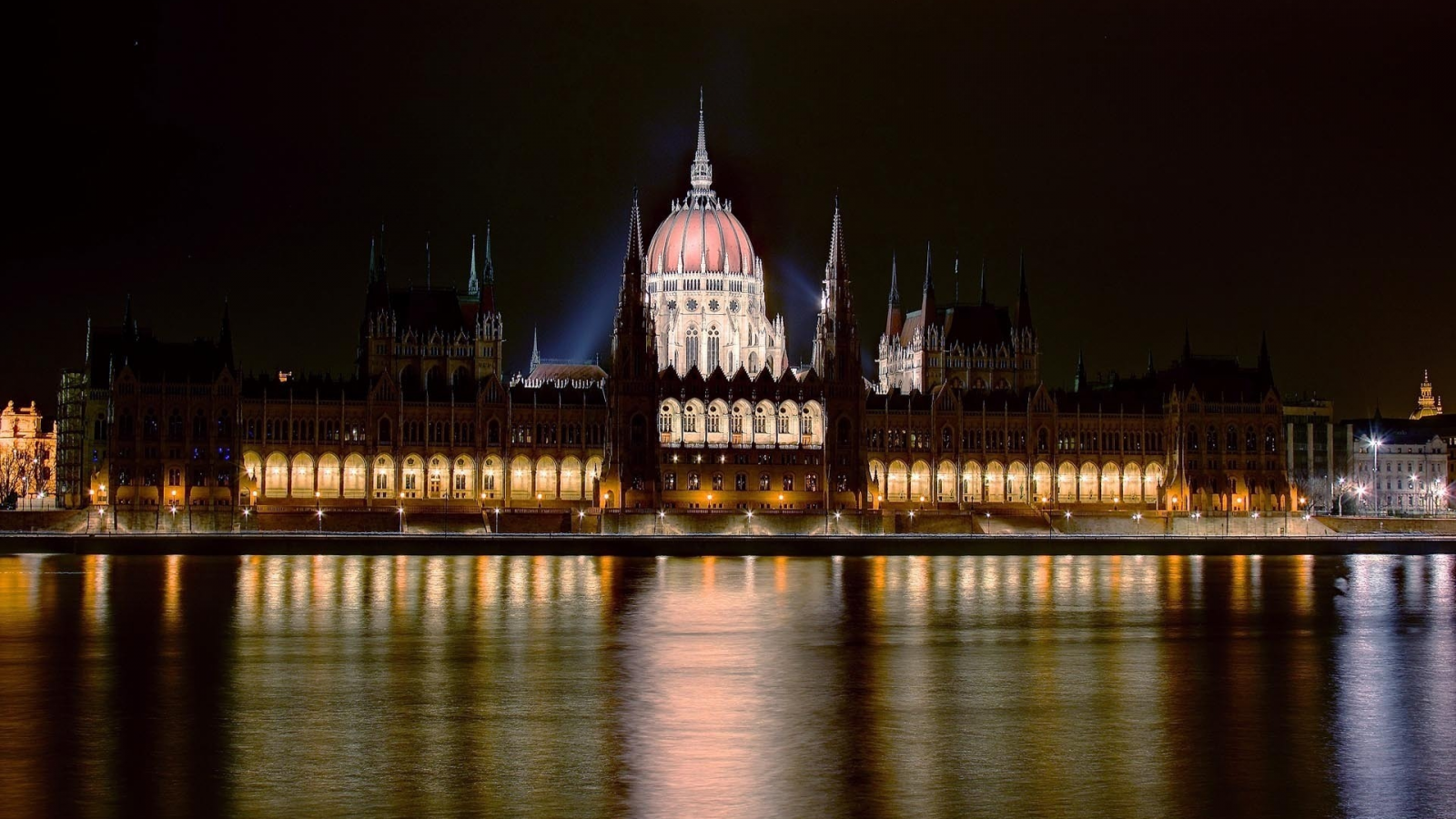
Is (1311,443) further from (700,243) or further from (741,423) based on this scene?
(741,423)

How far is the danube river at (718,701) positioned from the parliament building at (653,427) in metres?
45.8

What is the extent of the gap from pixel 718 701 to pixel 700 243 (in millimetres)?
106720

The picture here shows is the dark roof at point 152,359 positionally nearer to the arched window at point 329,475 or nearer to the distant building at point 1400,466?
the arched window at point 329,475

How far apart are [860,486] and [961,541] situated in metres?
20.5

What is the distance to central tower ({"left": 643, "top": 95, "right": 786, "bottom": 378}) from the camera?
143625 mm

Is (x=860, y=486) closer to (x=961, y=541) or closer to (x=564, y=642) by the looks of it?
(x=961, y=541)

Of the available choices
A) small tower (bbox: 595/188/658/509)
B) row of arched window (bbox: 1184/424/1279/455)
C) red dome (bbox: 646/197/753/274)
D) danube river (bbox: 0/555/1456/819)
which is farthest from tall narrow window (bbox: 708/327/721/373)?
danube river (bbox: 0/555/1456/819)

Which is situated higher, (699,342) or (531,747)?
(699,342)

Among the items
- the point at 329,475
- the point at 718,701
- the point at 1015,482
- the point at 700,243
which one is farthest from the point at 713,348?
the point at 718,701

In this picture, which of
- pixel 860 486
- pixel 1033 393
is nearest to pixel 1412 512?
pixel 1033 393

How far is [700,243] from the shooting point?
14512 cm

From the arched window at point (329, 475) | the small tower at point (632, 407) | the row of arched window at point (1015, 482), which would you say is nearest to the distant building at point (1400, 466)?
the row of arched window at point (1015, 482)

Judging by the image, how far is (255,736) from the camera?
116 feet

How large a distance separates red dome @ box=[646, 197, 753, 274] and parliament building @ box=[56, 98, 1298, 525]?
20 centimetres
